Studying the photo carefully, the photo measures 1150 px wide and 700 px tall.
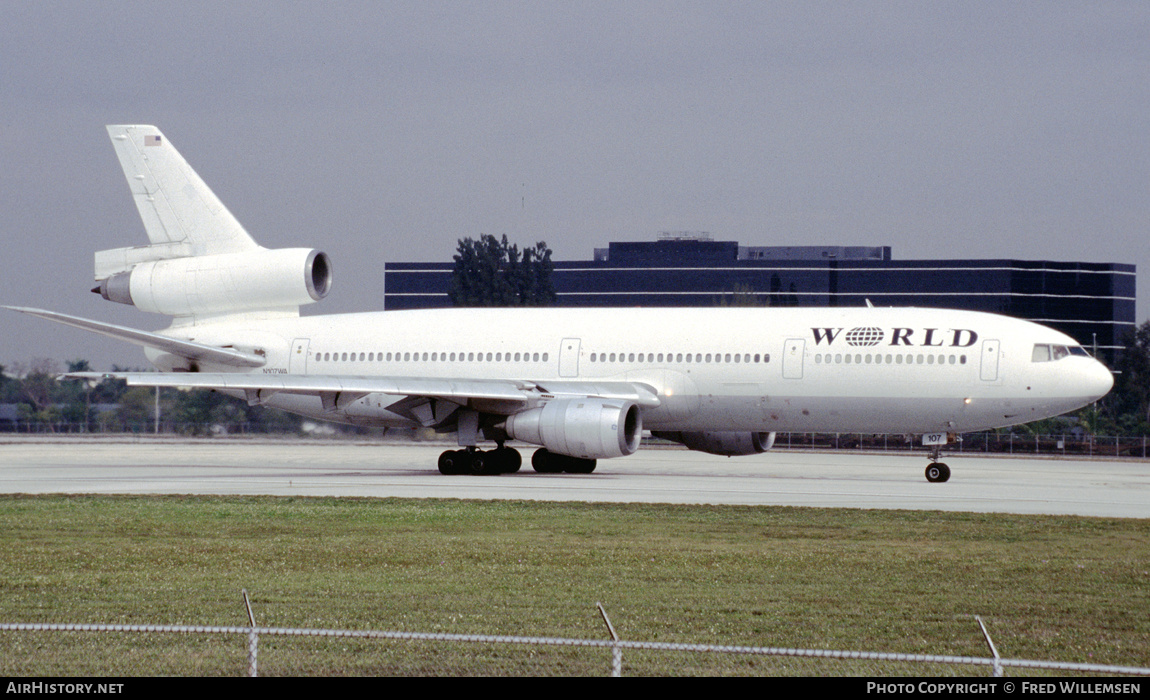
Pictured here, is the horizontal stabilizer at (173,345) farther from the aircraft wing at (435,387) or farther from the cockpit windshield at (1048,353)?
the cockpit windshield at (1048,353)

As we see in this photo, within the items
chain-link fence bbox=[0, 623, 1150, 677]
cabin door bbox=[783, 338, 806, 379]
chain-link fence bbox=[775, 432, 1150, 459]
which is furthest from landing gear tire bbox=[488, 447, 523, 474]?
chain-link fence bbox=[0, 623, 1150, 677]

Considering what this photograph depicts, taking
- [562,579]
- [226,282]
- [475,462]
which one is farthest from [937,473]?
[226,282]

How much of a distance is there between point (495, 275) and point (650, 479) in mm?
78289

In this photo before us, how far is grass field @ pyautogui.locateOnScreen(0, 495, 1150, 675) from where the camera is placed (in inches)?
477

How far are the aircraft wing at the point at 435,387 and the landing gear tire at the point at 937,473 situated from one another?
6840 millimetres

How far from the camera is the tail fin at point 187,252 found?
132ft

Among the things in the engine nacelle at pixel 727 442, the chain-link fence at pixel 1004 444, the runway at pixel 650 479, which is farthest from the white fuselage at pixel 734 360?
the chain-link fence at pixel 1004 444

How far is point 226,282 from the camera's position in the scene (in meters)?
40.1

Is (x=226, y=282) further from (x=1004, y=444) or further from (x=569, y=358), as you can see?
(x=1004, y=444)

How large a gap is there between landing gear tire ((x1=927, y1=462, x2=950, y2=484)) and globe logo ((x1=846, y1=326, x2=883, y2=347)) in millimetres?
3155

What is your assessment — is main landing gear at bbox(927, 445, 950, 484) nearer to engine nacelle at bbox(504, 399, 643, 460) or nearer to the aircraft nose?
A: the aircraft nose

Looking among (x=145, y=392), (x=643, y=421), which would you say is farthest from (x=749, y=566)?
(x=145, y=392)
